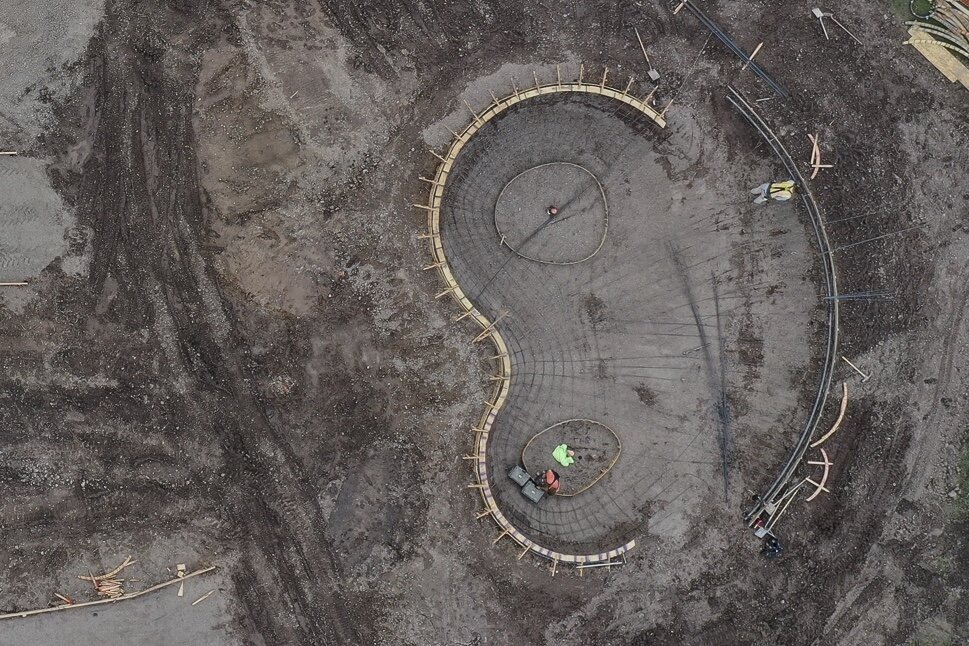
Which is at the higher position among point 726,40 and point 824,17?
point 824,17

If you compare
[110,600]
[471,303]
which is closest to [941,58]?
[471,303]

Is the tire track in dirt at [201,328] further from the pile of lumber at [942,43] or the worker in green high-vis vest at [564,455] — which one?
the pile of lumber at [942,43]

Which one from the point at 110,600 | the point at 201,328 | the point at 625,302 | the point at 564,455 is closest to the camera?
the point at 110,600

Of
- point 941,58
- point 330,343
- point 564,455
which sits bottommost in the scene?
point 330,343

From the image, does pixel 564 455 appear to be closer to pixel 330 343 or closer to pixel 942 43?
pixel 330 343

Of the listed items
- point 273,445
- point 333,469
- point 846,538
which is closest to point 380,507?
point 333,469

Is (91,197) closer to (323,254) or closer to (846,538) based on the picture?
(323,254)

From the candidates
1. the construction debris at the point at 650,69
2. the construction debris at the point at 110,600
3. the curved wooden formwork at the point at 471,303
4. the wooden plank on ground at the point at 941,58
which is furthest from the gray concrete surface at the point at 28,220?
the wooden plank on ground at the point at 941,58
